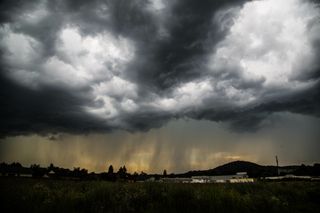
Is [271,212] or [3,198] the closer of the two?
[3,198]

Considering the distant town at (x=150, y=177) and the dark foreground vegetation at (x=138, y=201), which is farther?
the distant town at (x=150, y=177)

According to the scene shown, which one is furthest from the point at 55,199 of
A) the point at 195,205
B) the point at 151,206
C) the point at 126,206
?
the point at 195,205

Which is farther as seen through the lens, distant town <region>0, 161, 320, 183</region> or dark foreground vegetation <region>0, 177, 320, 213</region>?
distant town <region>0, 161, 320, 183</region>

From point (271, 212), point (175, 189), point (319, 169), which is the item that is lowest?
point (271, 212)

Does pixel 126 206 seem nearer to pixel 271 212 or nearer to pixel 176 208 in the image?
pixel 176 208

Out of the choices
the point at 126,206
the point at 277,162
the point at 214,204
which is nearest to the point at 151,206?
the point at 126,206

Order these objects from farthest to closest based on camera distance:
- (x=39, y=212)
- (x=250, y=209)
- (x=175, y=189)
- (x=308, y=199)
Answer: (x=308, y=199) → (x=175, y=189) → (x=250, y=209) → (x=39, y=212)

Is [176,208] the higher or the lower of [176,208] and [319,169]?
the lower

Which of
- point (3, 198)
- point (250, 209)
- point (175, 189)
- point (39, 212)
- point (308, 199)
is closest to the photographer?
point (39, 212)

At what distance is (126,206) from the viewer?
1424 centimetres

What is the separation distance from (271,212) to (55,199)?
1133 cm

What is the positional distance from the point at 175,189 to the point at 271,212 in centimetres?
546

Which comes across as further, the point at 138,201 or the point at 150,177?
the point at 150,177

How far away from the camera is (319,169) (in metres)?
107
